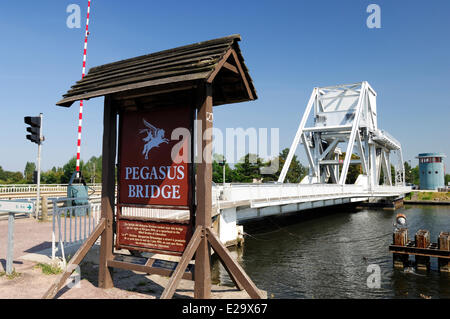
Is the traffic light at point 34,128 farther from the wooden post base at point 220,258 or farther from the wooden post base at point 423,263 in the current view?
the wooden post base at point 423,263

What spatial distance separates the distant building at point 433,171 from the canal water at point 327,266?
52.2 meters

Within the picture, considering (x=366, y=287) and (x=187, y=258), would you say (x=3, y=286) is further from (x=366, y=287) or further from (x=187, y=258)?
(x=366, y=287)

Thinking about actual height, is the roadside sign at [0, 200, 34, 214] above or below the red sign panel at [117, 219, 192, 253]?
above

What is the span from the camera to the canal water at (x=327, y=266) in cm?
962

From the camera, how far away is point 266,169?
60.5 m

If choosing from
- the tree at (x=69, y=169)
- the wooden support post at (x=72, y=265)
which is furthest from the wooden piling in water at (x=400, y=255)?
the tree at (x=69, y=169)

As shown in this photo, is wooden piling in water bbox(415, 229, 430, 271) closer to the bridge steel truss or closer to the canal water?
the canal water

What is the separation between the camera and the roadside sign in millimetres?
6098

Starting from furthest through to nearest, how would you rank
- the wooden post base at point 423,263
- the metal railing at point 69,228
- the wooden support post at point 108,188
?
1. the wooden post base at point 423,263
2. the metal railing at point 69,228
3. the wooden support post at point 108,188

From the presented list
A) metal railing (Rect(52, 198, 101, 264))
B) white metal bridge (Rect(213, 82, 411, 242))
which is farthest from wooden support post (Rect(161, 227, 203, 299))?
white metal bridge (Rect(213, 82, 411, 242))

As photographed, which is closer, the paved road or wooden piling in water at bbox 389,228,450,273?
the paved road

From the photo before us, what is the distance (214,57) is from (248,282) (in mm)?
3328

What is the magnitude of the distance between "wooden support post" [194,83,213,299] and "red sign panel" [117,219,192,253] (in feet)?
1.21
